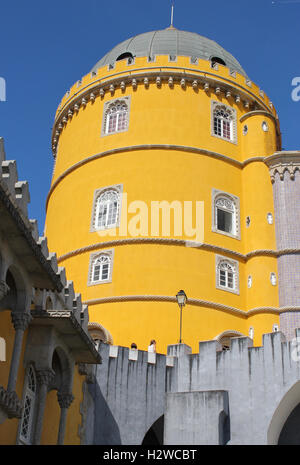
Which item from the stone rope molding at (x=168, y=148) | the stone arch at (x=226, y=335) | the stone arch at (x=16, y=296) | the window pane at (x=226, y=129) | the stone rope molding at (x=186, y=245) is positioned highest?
the window pane at (x=226, y=129)

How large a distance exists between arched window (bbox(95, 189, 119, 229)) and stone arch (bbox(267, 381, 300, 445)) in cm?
1002

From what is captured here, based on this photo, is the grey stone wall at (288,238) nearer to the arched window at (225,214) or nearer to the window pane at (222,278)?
the arched window at (225,214)

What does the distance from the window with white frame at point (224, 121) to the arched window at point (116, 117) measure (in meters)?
3.82

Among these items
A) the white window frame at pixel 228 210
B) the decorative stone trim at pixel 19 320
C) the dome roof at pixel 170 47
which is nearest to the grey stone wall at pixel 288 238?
the white window frame at pixel 228 210

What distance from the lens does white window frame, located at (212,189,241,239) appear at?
1030 inches

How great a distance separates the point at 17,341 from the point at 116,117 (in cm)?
1691

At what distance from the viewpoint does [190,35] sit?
32.8 metres

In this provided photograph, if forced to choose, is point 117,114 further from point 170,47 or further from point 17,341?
point 17,341

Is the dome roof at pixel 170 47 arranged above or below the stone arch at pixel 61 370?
above

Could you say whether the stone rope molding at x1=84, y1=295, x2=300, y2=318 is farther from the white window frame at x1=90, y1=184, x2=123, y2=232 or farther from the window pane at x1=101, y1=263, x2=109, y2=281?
the white window frame at x1=90, y1=184, x2=123, y2=232

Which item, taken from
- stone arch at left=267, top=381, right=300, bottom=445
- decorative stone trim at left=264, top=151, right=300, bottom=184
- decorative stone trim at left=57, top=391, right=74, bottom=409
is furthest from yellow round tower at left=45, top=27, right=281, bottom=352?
decorative stone trim at left=57, top=391, right=74, bottom=409

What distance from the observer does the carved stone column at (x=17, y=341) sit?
43.0 feet

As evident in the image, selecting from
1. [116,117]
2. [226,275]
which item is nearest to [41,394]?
[226,275]
